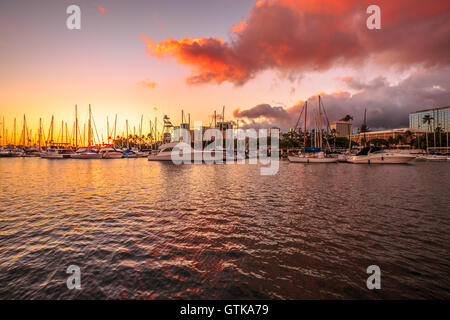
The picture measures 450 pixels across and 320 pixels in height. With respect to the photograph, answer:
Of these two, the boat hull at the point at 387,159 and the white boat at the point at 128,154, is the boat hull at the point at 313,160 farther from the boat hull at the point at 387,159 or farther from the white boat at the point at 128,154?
the white boat at the point at 128,154

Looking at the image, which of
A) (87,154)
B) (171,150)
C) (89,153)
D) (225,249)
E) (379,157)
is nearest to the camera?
(225,249)

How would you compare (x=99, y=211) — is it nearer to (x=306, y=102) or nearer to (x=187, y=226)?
(x=187, y=226)

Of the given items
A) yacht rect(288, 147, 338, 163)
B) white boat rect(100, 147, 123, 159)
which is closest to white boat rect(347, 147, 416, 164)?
yacht rect(288, 147, 338, 163)

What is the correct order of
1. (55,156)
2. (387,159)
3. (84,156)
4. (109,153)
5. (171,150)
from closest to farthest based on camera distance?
(387,159) → (171,150) → (84,156) → (55,156) → (109,153)

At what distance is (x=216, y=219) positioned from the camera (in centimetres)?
1205

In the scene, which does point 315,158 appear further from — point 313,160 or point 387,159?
point 387,159

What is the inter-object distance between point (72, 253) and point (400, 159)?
71.4 meters

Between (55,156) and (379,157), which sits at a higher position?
(55,156)

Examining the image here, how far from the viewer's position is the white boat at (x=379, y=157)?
182 feet

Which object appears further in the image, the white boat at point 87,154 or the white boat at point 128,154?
the white boat at point 128,154

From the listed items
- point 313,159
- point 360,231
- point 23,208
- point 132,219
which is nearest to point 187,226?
point 132,219

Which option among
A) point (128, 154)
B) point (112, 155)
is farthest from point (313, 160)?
point (128, 154)

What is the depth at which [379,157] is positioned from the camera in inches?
2217

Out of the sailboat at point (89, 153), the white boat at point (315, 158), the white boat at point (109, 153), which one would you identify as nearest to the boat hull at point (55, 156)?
the sailboat at point (89, 153)
